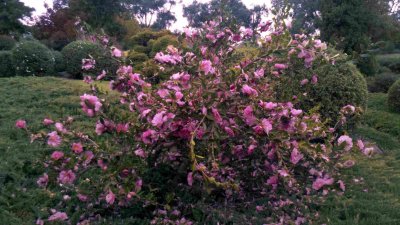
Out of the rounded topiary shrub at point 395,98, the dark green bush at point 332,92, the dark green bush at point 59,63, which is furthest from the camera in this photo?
the dark green bush at point 59,63

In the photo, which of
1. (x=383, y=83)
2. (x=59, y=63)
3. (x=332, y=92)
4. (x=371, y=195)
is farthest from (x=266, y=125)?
(x=59, y=63)

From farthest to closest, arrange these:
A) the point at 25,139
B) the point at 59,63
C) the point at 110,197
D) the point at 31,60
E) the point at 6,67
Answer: the point at 59,63
the point at 6,67
the point at 31,60
the point at 25,139
the point at 110,197

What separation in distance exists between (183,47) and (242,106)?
76 cm

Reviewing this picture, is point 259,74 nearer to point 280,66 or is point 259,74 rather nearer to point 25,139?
point 280,66

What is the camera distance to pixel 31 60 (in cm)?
1177

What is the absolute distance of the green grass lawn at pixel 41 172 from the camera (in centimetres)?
316

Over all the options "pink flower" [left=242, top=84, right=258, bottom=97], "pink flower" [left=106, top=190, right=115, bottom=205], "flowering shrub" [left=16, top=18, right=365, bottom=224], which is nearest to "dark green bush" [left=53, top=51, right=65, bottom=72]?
"flowering shrub" [left=16, top=18, right=365, bottom=224]

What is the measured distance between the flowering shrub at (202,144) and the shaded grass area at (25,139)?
311 mm

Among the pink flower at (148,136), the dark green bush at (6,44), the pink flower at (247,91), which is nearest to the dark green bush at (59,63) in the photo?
the dark green bush at (6,44)

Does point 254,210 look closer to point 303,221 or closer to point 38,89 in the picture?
point 303,221

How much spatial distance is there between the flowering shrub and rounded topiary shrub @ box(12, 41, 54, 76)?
9493 mm

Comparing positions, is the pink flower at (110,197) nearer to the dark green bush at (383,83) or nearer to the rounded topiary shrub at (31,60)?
the rounded topiary shrub at (31,60)

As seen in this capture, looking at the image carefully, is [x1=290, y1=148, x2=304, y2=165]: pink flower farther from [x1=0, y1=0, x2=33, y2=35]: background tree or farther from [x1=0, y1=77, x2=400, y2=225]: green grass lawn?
[x1=0, y1=0, x2=33, y2=35]: background tree

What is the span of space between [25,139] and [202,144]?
10.0 ft
